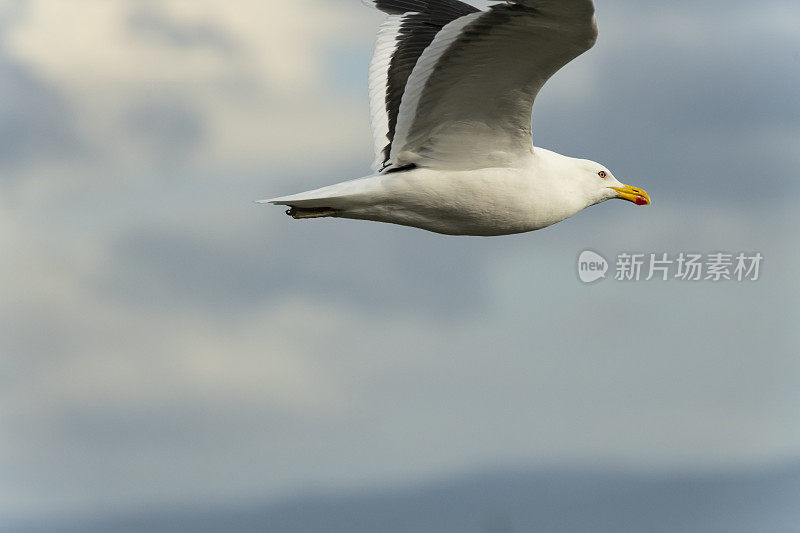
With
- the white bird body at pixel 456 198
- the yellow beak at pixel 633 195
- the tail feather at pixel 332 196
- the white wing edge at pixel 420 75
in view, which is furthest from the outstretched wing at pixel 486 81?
the yellow beak at pixel 633 195

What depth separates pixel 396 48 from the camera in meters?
14.7

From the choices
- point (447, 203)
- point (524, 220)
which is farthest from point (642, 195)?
point (447, 203)

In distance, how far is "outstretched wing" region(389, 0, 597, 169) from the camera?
10766 mm

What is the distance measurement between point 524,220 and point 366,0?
4084mm

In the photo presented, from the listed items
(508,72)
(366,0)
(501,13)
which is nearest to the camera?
(501,13)

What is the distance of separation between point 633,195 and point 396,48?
138 inches

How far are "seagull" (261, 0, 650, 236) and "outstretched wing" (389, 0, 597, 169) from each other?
11mm

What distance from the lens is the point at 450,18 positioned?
14.8 m

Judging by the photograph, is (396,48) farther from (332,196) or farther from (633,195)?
(633,195)

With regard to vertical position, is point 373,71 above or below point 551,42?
above

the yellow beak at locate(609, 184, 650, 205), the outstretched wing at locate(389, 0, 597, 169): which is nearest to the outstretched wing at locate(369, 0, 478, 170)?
the outstretched wing at locate(389, 0, 597, 169)

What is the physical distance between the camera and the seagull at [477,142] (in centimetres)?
1102

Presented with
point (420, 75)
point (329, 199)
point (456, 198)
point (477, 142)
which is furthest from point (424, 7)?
point (329, 199)

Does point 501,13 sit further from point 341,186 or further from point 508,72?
point 341,186
